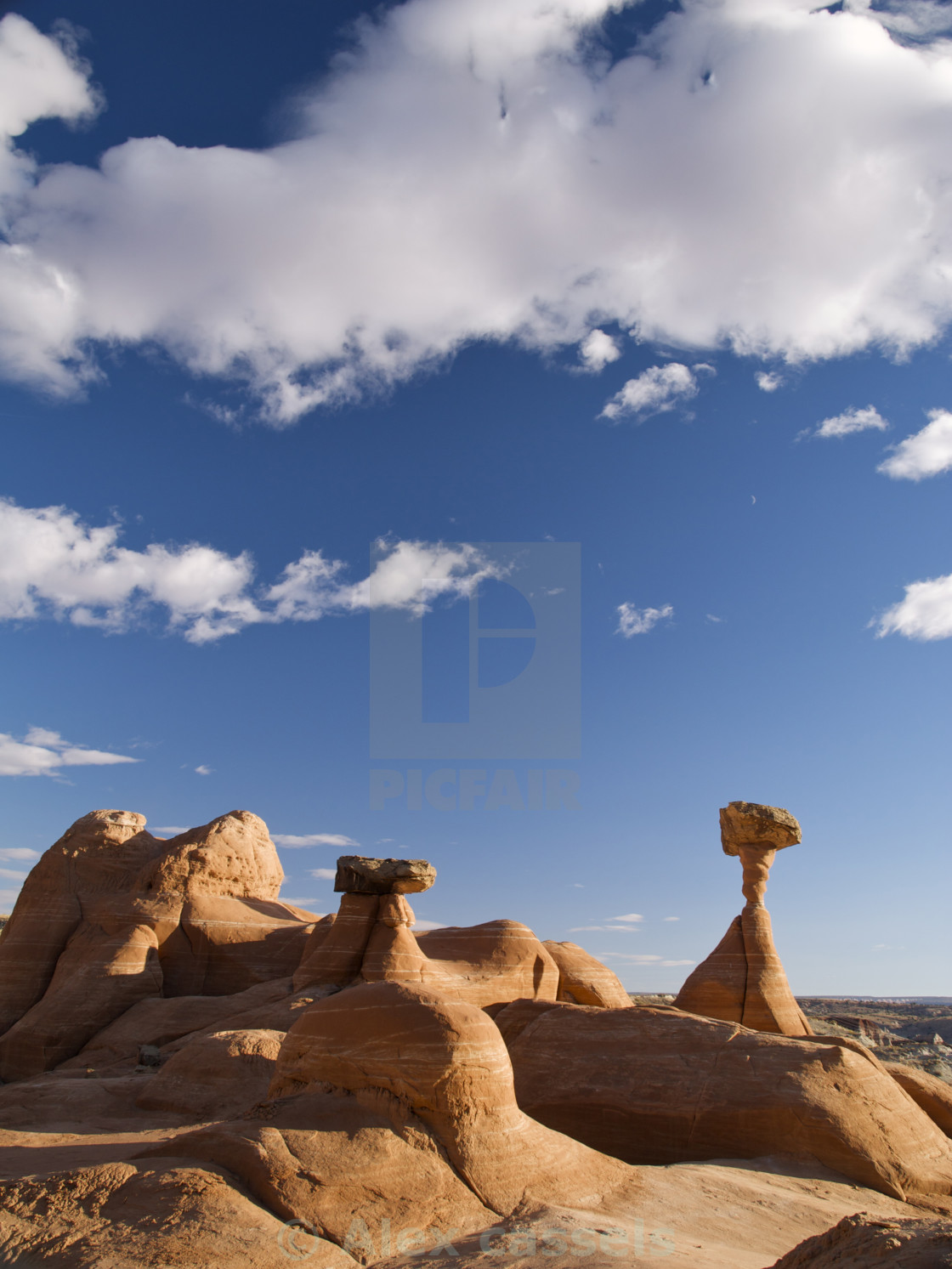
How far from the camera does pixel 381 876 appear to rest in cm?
2134

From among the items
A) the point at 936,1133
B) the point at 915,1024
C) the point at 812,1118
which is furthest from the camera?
the point at 915,1024

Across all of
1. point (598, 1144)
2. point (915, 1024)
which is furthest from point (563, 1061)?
point (915, 1024)

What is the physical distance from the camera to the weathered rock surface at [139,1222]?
6.77m

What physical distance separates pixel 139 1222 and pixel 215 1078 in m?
8.22

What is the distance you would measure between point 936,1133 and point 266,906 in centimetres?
1928

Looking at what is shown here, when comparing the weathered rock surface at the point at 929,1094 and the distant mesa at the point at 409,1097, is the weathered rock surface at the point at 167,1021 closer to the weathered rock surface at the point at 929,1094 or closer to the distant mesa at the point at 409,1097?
the distant mesa at the point at 409,1097

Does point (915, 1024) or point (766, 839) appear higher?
point (766, 839)

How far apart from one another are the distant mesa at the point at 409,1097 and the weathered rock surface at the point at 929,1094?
4 centimetres

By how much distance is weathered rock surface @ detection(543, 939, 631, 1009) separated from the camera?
2238cm

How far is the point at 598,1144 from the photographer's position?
42.0 feet

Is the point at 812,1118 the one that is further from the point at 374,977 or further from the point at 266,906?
the point at 266,906

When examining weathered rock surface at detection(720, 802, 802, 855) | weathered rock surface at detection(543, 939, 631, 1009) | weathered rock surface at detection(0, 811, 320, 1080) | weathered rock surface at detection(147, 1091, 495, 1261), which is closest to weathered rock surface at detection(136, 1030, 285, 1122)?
weathered rock surface at detection(147, 1091, 495, 1261)

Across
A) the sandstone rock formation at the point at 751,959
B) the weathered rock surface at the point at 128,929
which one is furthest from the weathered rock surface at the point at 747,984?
the weathered rock surface at the point at 128,929

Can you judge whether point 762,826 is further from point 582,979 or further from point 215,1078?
point 215,1078
